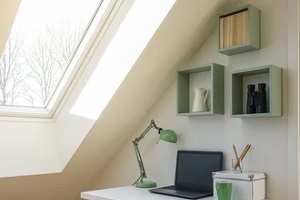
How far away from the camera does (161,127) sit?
9.15 ft

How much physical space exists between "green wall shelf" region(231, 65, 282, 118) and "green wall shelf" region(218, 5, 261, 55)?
162mm

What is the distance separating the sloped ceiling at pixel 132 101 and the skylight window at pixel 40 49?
0.51 m

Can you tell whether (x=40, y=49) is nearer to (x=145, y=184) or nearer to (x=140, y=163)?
(x=140, y=163)

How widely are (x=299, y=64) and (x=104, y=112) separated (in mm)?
1384

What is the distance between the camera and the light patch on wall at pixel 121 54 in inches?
89.1

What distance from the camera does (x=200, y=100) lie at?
2.42 m

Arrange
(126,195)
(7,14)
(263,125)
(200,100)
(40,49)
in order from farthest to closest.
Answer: (40,49), (200,100), (126,195), (263,125), (7,14)

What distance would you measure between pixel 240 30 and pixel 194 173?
102cm

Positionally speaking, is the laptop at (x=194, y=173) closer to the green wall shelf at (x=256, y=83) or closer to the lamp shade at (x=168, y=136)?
the lamp shade at (x=168, y=136)

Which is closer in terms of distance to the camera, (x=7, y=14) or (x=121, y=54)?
(x=7, y=14)

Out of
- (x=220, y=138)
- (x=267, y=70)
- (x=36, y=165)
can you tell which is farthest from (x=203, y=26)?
(x=36, y=165)

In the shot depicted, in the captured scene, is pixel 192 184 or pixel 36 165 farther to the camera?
pixel 36 165

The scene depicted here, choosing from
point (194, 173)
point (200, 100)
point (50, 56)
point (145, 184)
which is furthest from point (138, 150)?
point (50, 56)

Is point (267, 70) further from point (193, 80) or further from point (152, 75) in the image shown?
point (152, 75)
